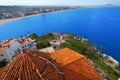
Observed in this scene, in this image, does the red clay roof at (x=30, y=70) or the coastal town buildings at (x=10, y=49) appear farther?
the coastal town buildings at (x=10, y=49)

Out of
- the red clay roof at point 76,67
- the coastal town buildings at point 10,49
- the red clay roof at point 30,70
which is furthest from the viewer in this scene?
the coastal town buildings at point 10,49

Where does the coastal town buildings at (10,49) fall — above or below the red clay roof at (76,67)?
below

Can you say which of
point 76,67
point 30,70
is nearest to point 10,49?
point 76,67

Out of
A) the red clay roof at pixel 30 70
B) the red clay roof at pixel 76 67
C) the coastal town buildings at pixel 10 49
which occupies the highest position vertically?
the red clay roof at pixel 30 70

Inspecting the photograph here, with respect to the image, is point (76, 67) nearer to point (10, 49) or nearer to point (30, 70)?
point (30, 70)

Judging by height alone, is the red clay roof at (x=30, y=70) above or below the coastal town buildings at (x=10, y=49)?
above

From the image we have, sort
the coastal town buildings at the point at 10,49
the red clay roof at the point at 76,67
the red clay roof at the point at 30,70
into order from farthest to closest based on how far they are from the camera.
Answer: the coastal town buildings at the point at 10,49 < the red clay roof at the point at 76,67 < the red clay roof at the point at 30,70

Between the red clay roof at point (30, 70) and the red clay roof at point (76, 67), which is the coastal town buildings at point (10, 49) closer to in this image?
the red clay roof at point (76, 67)

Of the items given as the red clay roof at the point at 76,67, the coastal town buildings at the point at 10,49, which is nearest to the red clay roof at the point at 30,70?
the red clay roof at the point at 76,67

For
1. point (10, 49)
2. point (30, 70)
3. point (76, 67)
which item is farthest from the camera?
point (10, 49)

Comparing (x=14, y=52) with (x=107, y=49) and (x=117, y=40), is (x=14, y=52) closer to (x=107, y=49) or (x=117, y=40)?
Result: (x=107, y=49)

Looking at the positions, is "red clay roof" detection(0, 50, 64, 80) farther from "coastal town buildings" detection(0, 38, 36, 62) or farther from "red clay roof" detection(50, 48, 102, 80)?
"coastal town buildings" detection(0, 38, 36, 62)

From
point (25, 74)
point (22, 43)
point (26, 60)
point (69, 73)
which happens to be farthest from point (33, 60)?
point (22, 43)
